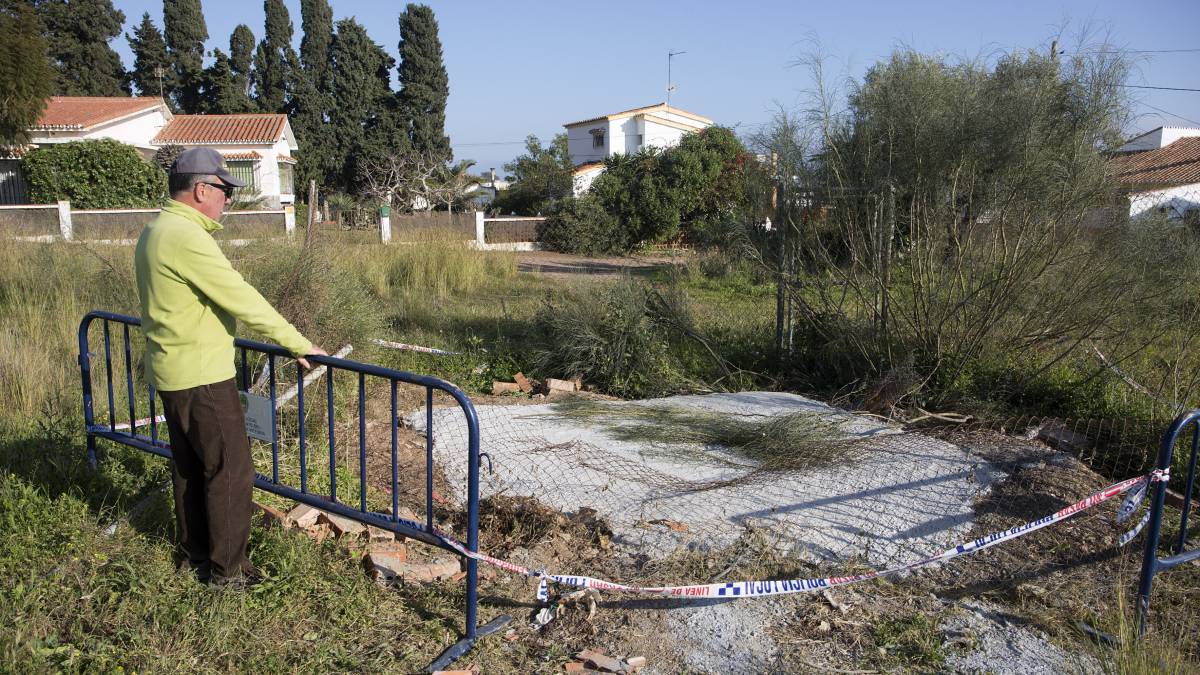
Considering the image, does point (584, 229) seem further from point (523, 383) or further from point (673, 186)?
point (523, 383)

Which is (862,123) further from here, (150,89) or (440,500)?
(150,89)

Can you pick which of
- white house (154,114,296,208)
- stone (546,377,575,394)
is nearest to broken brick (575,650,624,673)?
stone (546,377,575,394)

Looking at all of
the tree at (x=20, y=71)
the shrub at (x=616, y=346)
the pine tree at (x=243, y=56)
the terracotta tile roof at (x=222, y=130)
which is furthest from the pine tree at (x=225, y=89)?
the shrub at (x=616, y=346)

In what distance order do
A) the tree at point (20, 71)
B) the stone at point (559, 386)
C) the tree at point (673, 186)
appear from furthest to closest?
the tree at point (673, 186)
the tree at point (20, 71)
the stone at point (559, 386)

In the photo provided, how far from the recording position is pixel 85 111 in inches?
1153

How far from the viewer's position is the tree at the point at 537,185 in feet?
96.9

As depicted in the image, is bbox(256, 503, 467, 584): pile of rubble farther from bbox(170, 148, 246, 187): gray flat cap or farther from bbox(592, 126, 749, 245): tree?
bbox(592, 126, 749, 245): tree

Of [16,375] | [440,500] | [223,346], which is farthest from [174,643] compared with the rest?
[16,375]

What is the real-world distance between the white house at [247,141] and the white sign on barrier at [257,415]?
29.1 metres

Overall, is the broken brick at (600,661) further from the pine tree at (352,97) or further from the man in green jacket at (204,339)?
the pine tree at (352,97)

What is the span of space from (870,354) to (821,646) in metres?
4.03

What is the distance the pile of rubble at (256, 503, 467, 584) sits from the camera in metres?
3.77

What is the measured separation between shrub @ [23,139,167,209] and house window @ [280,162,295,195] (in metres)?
9.72

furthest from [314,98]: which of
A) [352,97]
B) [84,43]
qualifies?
[84,43]
